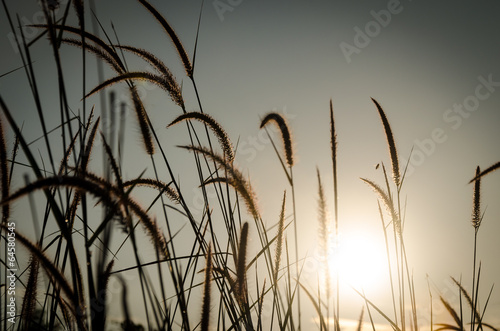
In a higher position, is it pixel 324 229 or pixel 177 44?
pixel 177 44

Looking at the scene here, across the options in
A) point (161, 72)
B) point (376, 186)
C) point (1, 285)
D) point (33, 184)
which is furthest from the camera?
point (376, 186)

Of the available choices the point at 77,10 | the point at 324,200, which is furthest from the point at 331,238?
the point at 77,10

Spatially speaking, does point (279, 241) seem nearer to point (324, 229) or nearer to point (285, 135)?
point (324, 229)

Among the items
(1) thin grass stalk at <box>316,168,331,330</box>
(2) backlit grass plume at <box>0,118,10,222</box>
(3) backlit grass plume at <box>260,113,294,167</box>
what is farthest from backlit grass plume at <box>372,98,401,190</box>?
(2) backlit grass plume at <box>0,118,10,222</box>

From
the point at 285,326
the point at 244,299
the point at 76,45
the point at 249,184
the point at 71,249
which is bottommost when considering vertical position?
the point at 285,326

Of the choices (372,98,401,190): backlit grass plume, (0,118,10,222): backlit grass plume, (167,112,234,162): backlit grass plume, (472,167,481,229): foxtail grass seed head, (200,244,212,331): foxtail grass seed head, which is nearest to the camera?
(200,244,212,331): foxtail grass seed head

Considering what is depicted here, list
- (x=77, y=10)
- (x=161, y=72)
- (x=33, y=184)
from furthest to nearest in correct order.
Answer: (x=161, y=72) < (x=77, y=10) < (x=33, y=184)

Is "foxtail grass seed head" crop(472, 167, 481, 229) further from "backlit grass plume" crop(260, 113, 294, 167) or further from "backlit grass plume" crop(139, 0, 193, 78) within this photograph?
"backlit grass plume" crop(139, 0, 193, 78)

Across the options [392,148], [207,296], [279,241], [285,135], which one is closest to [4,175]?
[207,296]

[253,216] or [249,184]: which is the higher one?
[249,184]

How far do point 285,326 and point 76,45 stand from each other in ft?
6.91

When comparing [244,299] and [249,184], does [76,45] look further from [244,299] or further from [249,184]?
[244,299]

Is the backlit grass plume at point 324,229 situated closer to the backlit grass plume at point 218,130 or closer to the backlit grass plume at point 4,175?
the backlit grass plume at point 218,130

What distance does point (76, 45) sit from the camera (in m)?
2.41
